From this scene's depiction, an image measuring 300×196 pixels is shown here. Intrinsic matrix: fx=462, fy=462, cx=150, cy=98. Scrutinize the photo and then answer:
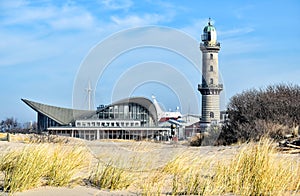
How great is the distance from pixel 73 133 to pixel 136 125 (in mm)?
5606

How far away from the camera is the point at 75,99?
52.7 feet

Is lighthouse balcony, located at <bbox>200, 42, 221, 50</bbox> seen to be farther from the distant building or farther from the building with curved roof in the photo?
the building with curved roof

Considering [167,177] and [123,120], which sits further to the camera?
[123,120]

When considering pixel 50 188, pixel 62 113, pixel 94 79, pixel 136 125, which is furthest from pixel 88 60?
pixel 62 113

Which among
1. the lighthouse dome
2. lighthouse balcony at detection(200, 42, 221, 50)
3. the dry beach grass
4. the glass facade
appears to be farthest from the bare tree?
the lighthouse dome

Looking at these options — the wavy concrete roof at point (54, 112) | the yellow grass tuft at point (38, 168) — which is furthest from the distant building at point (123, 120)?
the yellow grass tuft at point (38, 168)

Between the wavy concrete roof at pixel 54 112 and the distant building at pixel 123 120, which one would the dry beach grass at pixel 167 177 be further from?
the wavy concrete roof at pixel 54 112

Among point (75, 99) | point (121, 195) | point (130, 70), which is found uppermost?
point (130, 70)

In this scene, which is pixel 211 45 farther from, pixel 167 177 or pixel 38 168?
pixel 38 168

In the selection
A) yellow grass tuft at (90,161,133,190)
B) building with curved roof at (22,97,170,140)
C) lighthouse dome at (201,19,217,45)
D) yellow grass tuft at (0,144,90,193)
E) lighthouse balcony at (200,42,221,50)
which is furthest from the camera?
lighthouse dome at (201,19,217,45)

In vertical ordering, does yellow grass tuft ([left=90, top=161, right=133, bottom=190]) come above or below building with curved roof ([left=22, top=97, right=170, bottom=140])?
below

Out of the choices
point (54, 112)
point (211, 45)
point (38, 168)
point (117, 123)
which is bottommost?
point (38, 168)

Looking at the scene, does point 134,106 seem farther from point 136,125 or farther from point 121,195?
point 121,195

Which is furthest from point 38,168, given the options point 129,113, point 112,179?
point 129,113
